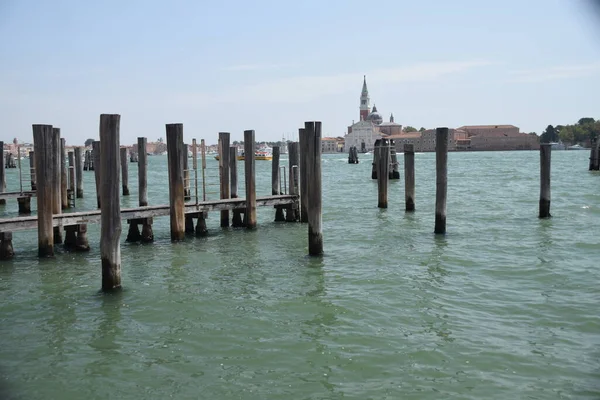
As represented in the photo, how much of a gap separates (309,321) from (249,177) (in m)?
7.37

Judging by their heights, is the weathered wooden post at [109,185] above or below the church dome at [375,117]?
below

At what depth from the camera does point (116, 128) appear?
9094 mm

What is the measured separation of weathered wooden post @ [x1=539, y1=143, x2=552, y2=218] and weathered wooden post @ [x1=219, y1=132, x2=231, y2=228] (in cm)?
786

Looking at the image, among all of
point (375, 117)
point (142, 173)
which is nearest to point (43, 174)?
point (142, 173)

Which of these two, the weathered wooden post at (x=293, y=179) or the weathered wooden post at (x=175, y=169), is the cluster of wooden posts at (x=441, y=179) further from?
the weathered wooden post at (x=175, y=169)

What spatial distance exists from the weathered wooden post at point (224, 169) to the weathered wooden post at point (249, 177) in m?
0.98

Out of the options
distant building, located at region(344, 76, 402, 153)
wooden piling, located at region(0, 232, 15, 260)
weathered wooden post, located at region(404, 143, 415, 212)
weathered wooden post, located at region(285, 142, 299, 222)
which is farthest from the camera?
distant building, located at region(344, 76, 402, 153)

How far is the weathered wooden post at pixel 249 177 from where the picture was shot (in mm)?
14731

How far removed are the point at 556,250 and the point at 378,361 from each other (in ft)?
24.7

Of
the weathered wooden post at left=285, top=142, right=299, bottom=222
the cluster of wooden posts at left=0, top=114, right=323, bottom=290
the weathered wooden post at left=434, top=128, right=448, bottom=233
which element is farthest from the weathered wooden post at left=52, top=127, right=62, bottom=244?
the weathered wooden post at left=434, top=128, right=448, bottom=233

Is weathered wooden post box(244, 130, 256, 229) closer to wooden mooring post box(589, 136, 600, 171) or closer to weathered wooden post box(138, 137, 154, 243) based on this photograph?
weathered wooden post box(138, 137, 154, 243)

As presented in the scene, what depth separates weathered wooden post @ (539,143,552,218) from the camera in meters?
16.1

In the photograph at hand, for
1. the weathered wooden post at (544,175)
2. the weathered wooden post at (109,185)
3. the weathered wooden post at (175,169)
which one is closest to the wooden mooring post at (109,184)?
the weathered wooden post at (109,185)

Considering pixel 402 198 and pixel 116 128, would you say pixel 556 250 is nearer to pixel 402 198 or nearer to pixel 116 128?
pixel 116 128
